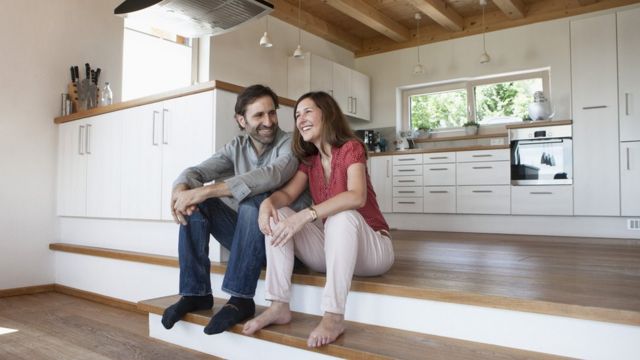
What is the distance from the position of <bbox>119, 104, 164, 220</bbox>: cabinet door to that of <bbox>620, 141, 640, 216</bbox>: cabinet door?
3.75 metres

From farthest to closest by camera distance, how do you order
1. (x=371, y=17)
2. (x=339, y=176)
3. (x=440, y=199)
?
(x=371, y=17) → (x=440, y=199) → (x=339, y=176)

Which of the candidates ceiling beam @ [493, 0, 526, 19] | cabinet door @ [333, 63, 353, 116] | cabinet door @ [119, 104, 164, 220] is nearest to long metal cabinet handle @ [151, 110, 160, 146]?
cabinet door @ [119, 104, 164, 220]

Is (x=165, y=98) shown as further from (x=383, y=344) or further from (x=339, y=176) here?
(x=383, y=344)

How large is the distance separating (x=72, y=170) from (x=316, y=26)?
11.2 feet

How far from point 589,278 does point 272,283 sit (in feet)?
3.96

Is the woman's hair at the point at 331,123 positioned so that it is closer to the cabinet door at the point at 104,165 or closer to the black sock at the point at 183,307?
the black sock at the point at 183,307

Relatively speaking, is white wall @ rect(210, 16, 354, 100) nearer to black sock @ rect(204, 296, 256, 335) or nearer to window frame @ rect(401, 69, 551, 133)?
window frame @ rect(401, 69, 551, 133)

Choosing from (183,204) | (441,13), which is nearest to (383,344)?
(183,204)

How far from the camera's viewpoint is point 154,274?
2.38 metres

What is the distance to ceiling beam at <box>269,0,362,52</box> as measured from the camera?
5035mm

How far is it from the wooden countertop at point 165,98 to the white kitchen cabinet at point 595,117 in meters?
3.03

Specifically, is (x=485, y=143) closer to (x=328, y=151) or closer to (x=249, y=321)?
(x=328, y=151)

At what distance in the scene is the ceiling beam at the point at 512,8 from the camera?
4.65 meters

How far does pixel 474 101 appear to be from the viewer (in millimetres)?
5469
